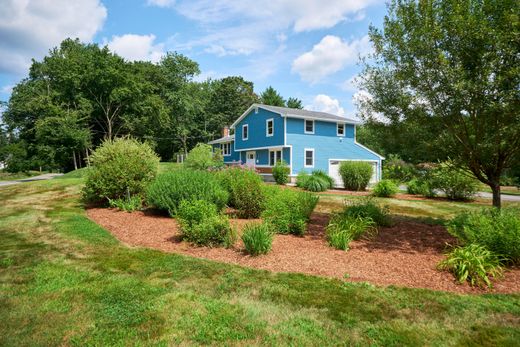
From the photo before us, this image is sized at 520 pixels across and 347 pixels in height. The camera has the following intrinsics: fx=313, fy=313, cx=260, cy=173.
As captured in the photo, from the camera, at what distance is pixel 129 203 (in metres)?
11.1

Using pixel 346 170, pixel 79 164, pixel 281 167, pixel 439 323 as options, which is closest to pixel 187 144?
pixel 79 164

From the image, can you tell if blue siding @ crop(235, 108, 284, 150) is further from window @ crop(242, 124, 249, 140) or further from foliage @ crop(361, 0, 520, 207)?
foliage @ crop(361, 0, 520, 207)

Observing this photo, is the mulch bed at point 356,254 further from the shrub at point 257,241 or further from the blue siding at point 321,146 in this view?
Answer: the blue siding at point 321,146

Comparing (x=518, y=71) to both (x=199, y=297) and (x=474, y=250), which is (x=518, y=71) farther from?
(x=199, y=297)

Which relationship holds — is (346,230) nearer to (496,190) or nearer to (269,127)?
(496,190)

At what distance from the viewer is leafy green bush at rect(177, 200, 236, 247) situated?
6391 mm

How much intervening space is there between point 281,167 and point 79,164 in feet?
99.8

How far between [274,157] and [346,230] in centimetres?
2061

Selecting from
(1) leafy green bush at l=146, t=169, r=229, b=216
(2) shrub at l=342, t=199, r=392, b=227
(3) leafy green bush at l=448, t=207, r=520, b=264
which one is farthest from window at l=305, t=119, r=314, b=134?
(3) leafy green bush at l=448, t=207, r=520, b=264

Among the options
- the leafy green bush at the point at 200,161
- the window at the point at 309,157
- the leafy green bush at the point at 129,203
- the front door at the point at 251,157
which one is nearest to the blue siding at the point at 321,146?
the window at the point at 309,157

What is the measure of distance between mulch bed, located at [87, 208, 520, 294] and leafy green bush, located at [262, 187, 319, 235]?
0.24 m

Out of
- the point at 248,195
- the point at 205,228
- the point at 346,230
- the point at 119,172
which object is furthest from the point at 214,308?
the point at 119,172

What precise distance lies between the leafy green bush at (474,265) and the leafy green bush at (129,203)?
9391 millimetres

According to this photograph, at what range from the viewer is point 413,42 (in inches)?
243
